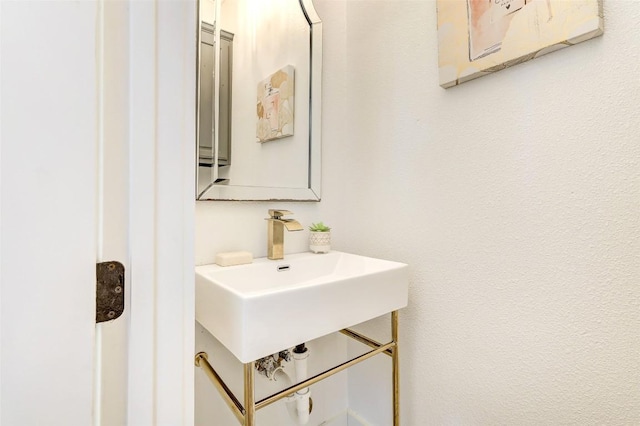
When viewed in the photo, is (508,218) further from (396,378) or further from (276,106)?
(276,106)

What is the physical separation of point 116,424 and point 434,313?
0.89m

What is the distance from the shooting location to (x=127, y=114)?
17.2 inches

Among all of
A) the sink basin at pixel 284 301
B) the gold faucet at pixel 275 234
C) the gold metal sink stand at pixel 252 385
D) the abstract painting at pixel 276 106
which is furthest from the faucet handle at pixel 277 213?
the gold metal sink stand at pixel 252 385

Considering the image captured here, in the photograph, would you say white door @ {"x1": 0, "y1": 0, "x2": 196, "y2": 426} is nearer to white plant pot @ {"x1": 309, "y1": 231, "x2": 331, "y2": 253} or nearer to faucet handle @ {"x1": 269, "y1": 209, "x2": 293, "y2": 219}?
faucet handle @ {"x1": 269, "y1": 209, "x2": 293, "y2": 219}

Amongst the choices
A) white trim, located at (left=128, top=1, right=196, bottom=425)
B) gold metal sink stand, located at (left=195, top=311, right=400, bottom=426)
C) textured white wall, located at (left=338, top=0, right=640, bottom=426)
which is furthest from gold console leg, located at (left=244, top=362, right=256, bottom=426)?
textured white wall, located at (left=338, top=0, right=640, bottom=426)

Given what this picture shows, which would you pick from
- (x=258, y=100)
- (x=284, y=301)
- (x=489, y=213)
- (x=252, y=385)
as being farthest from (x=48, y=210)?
(x=489, y=213)

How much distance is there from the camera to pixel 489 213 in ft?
2.86

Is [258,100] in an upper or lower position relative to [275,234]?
upper

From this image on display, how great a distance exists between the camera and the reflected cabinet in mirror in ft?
3.15

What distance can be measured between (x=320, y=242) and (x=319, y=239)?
12mm

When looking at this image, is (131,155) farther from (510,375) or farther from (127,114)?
(510,375)

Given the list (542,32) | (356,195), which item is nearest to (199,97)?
(356,195)

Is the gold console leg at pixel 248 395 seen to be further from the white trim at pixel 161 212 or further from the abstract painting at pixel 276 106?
the abstract painting at pixel 276 106

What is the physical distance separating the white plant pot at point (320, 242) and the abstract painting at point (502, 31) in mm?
666
